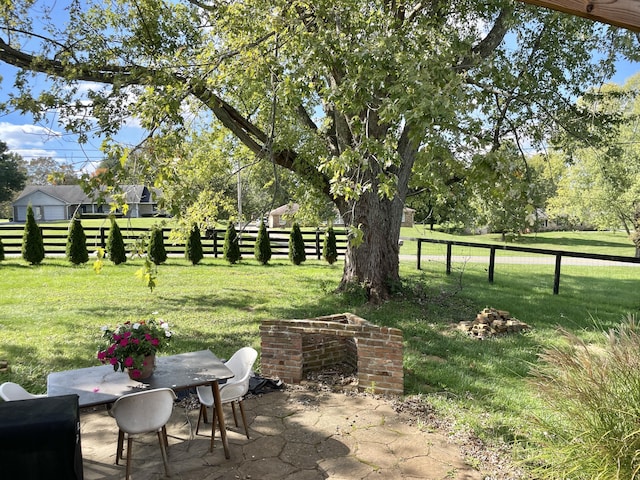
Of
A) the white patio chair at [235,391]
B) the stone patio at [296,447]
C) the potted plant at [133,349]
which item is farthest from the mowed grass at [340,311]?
the white patio chair at [235,391]

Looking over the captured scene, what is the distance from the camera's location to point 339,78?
21.1 feet

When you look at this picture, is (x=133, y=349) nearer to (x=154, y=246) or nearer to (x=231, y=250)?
(x=154, y=246)

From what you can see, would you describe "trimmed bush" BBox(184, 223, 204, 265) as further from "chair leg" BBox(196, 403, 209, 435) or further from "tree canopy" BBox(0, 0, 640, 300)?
"chair leg" BBox(196, 403, 209, 435)

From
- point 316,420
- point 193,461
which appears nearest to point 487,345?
point 316,420

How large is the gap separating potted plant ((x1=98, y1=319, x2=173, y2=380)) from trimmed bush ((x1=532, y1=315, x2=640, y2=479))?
2.74 metres

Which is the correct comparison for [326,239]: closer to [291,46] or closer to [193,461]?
[291,46]

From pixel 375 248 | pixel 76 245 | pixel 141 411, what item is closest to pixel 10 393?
pixel 141 411

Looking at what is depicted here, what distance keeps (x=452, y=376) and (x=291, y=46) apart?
13.6ft

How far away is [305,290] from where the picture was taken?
9.78m

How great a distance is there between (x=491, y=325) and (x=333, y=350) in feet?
9.81

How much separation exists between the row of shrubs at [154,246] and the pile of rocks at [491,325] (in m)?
6.68

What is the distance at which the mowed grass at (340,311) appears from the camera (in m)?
4.64

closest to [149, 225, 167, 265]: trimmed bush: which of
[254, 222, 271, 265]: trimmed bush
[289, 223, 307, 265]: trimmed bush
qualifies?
[254, 222, 271, 265]: trimmed bush

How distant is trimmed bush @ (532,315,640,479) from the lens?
2438 millimetres
